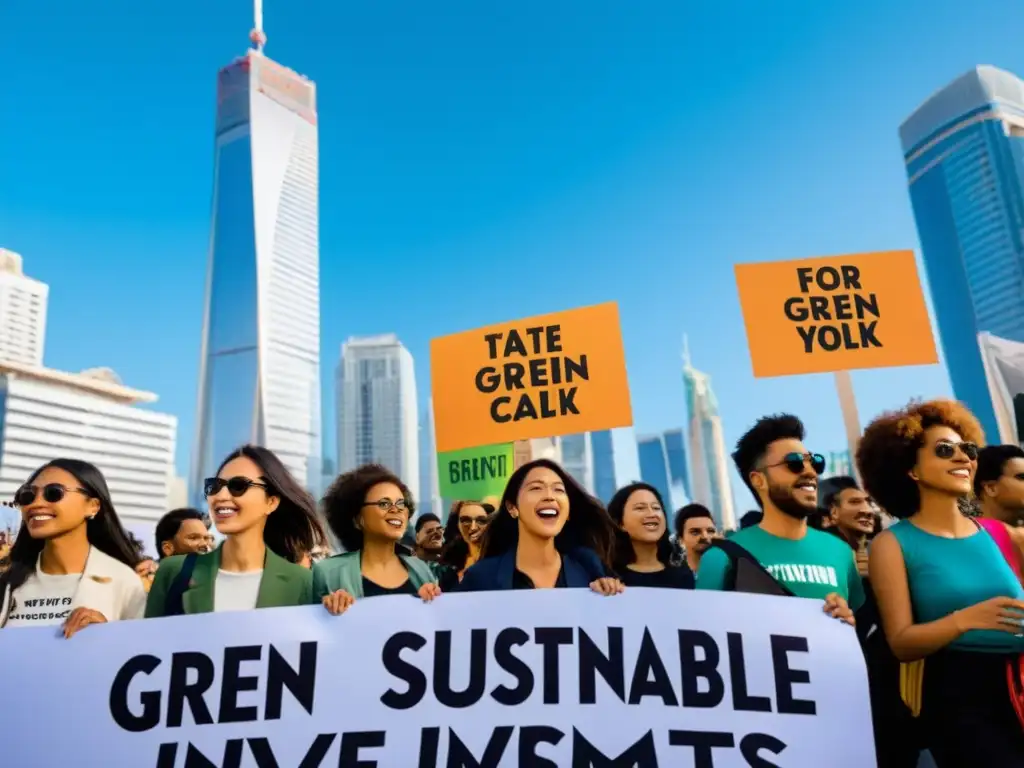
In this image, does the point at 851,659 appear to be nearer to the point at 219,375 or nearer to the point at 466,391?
the point at 466,391

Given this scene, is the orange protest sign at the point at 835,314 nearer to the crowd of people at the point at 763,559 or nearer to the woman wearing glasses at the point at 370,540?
the crowd of people at the point at 763,559

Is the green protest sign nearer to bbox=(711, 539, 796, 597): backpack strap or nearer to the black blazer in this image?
the black blazer

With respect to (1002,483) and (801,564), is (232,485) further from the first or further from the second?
(1002,483)

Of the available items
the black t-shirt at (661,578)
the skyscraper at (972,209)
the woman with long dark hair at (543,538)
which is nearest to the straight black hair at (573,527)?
the woman with long dark hair at (543,538)

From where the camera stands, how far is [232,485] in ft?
12.3

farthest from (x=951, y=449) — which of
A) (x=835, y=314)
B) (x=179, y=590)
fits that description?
(x=179, y=590)

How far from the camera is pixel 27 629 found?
3350mm

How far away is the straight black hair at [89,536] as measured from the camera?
3.82 meters

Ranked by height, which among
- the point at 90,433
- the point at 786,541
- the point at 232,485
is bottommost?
the point at 786,541

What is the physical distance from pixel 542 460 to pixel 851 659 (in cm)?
166

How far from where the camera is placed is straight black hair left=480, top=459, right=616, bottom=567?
13.3ft

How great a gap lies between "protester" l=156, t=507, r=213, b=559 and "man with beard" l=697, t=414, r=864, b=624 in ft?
13.1

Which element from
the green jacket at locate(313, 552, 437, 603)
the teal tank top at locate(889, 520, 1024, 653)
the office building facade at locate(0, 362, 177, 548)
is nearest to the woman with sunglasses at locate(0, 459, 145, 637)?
the green jacket at locate(313, 552, 437, 603)

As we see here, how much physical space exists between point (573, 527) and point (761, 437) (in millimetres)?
1035
